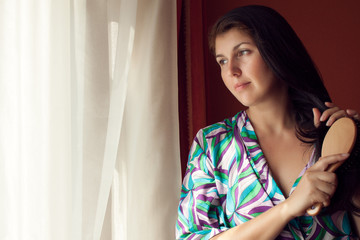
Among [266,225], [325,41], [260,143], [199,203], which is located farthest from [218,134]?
[325,41]

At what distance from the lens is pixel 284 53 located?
114 centimetres

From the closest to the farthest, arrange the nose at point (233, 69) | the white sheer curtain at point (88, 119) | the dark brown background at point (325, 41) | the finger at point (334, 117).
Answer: the white sheer curtain at point (88, 119), the finger at point (334, 117), the nose at point (233, 69), the dark brown background at point (325, 41)

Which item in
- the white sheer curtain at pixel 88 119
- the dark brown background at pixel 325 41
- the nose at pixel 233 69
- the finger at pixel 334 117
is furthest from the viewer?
the dark brown background at pixel 325 41

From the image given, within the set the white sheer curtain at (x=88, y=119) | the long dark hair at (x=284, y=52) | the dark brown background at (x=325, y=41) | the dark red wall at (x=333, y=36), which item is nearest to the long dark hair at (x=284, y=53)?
the long dark hair at (x=284, y=52)

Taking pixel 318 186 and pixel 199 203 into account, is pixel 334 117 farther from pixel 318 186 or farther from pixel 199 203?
pixel 199 203

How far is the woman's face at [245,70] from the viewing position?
1138 millimetres

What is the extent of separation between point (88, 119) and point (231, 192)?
0.40 m

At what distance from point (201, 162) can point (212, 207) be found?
0.12m

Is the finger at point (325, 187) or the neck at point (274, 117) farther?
the neck at point (274, 117)

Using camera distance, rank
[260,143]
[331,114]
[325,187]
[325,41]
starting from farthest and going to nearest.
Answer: [325,41] → [260,143] → [331,114] → [325,187]

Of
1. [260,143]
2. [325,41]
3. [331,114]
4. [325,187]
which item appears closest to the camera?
[325,187]

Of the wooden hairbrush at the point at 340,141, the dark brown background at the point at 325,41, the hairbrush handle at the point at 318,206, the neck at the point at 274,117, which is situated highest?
the dark brown background at the point at 325,41

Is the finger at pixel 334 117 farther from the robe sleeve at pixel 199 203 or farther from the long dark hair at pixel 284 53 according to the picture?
the robe sleeve at pixel 199 203

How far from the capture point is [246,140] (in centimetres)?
121
